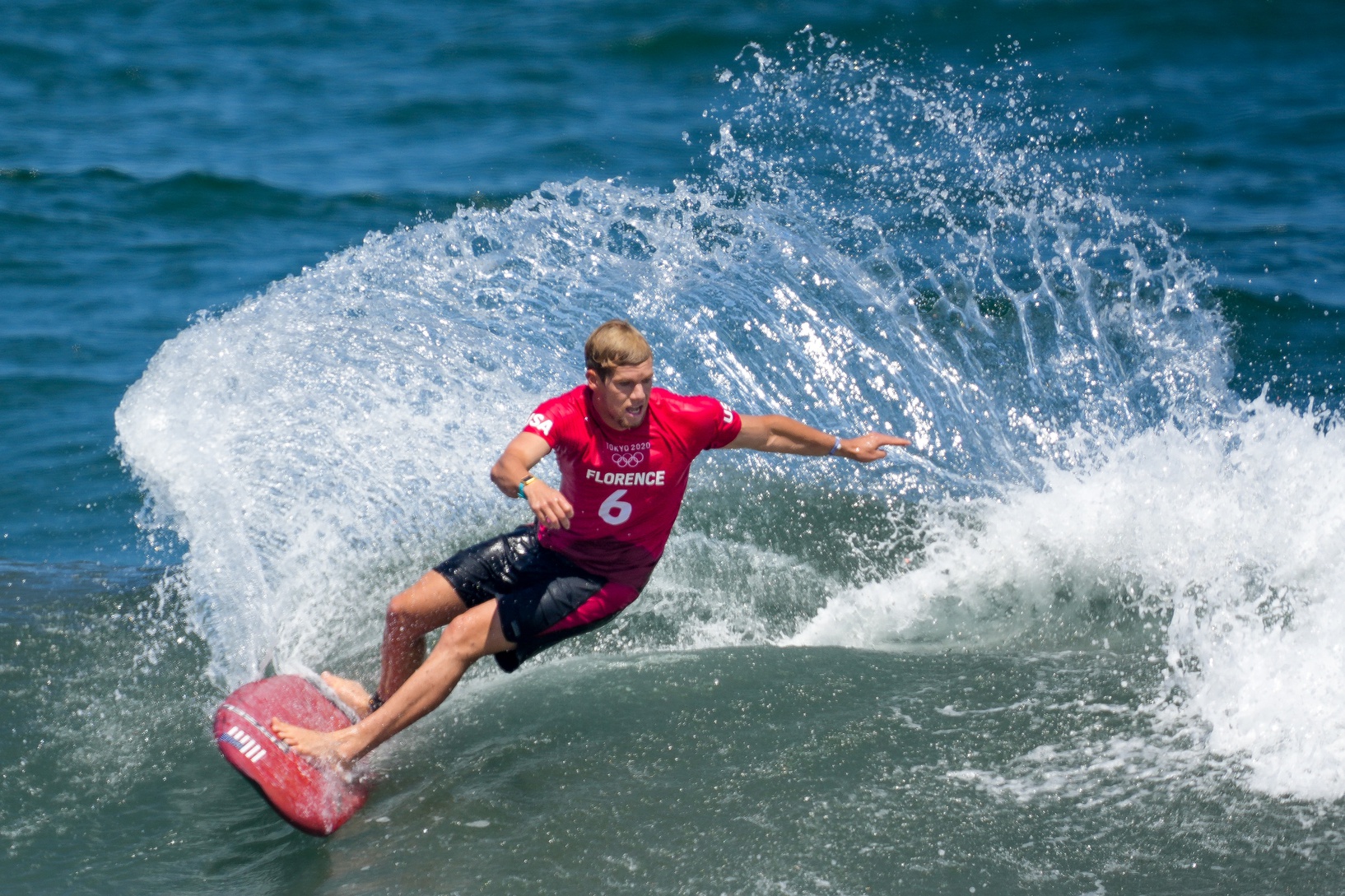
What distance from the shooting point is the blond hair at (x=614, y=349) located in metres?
4.56

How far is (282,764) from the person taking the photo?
4.69m

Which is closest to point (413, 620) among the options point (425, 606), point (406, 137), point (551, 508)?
point (425, 606)

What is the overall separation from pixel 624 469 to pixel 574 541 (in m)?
0.42

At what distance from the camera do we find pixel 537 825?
4.62 m

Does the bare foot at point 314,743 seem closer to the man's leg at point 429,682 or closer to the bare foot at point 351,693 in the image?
the man's leg at point 429,682

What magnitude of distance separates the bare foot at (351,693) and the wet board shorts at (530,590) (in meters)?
0.75

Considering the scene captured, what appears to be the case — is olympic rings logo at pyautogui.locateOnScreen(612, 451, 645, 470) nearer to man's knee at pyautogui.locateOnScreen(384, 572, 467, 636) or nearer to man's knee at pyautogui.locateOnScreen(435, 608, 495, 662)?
man's knee at pyautogui.locateOnScreen(435, 608, 495, 662)

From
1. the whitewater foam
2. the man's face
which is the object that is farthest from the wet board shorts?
the whitewater foam

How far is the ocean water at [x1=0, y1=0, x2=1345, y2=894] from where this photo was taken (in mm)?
4609

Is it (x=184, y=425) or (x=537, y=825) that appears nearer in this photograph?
(x=537, y=825)

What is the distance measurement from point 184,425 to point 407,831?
12.2 feet

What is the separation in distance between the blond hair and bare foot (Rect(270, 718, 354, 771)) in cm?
179

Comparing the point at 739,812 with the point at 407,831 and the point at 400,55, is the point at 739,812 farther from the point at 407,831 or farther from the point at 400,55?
the point at 400,55

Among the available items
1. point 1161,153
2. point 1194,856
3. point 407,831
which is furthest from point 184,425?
point 1161,153
